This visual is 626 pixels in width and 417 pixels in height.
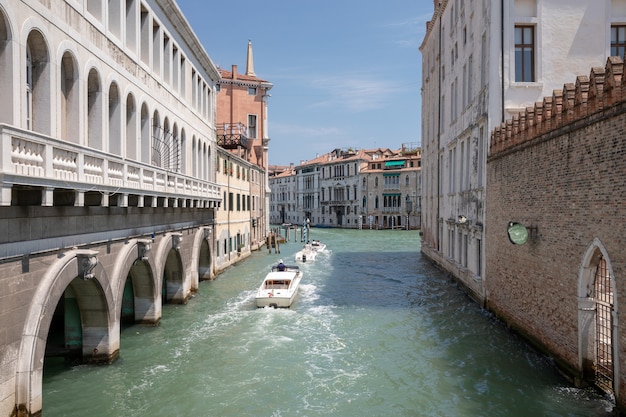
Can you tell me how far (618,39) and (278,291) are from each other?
15.0m

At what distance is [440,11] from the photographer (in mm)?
30484

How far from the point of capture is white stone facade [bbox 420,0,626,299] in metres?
18.0

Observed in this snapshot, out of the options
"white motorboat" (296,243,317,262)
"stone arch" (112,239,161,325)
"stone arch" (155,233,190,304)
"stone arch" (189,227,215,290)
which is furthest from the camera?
"white motorboat" (296,243,317,262)

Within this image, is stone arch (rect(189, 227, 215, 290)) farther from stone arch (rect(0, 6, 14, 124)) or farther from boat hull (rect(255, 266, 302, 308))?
stone arch (rect(0, 6, 14, 124))

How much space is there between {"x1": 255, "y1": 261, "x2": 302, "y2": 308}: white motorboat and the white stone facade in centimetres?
718

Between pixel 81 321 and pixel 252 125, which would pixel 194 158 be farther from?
pixel 252 125

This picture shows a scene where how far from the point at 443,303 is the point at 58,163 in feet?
52.5

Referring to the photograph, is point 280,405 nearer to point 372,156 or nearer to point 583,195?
point 583,195

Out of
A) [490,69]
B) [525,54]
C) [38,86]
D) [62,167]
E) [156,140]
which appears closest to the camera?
[62,167]

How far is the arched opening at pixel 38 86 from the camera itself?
951 cm

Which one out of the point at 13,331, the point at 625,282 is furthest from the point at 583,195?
the point at 13,331

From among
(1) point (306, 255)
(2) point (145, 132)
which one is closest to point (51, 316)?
(2) point (145, 132)

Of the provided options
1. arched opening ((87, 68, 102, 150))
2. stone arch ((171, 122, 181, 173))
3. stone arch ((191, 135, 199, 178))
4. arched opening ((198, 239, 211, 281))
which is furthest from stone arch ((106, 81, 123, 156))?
arched opening ((198, 239, 211, 281))

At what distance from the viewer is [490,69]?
18125 mm
